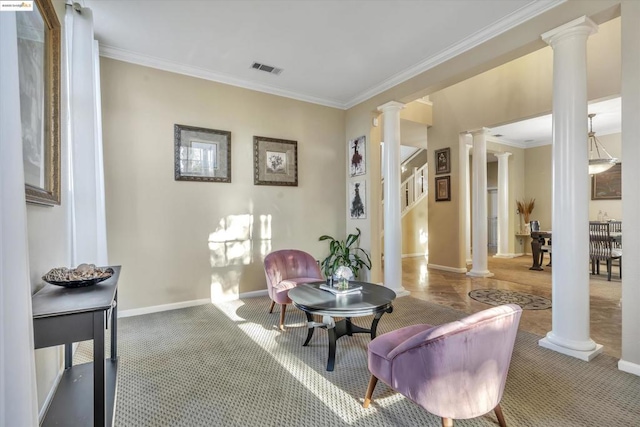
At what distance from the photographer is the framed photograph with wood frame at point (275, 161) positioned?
15.4 feet

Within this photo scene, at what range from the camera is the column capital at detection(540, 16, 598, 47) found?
2611mm

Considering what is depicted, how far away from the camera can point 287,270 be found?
3.92 m

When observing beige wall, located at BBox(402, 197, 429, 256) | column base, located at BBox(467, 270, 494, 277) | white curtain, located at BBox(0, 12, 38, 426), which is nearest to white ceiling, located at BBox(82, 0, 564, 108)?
white curtain, located at BBox(0, 12, 38, 426)

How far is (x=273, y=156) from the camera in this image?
15.9ft

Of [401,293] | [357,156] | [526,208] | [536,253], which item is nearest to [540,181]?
[526,208]

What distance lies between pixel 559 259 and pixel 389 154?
257 centimetres

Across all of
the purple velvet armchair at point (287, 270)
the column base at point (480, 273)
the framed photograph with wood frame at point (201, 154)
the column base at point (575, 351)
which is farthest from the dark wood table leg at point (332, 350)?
the column base at point (480, 273)

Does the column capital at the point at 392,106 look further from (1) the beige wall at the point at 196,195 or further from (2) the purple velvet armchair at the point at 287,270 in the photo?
(2) the purple velvet armchair at the point at 287,270

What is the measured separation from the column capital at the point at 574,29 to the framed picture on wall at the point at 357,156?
275 centimetres

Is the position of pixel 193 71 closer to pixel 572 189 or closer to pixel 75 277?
pixel 75 277

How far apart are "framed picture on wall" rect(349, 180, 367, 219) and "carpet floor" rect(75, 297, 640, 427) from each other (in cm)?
225

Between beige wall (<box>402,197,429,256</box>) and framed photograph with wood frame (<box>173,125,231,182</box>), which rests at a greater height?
framed photograph with wood frame (<box>173,125,231,182</box>)

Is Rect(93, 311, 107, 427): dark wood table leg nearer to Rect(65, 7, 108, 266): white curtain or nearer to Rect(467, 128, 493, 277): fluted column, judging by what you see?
Rect(65, 7, 108, 266): white curtain

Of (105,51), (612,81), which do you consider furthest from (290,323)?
(612,81)
